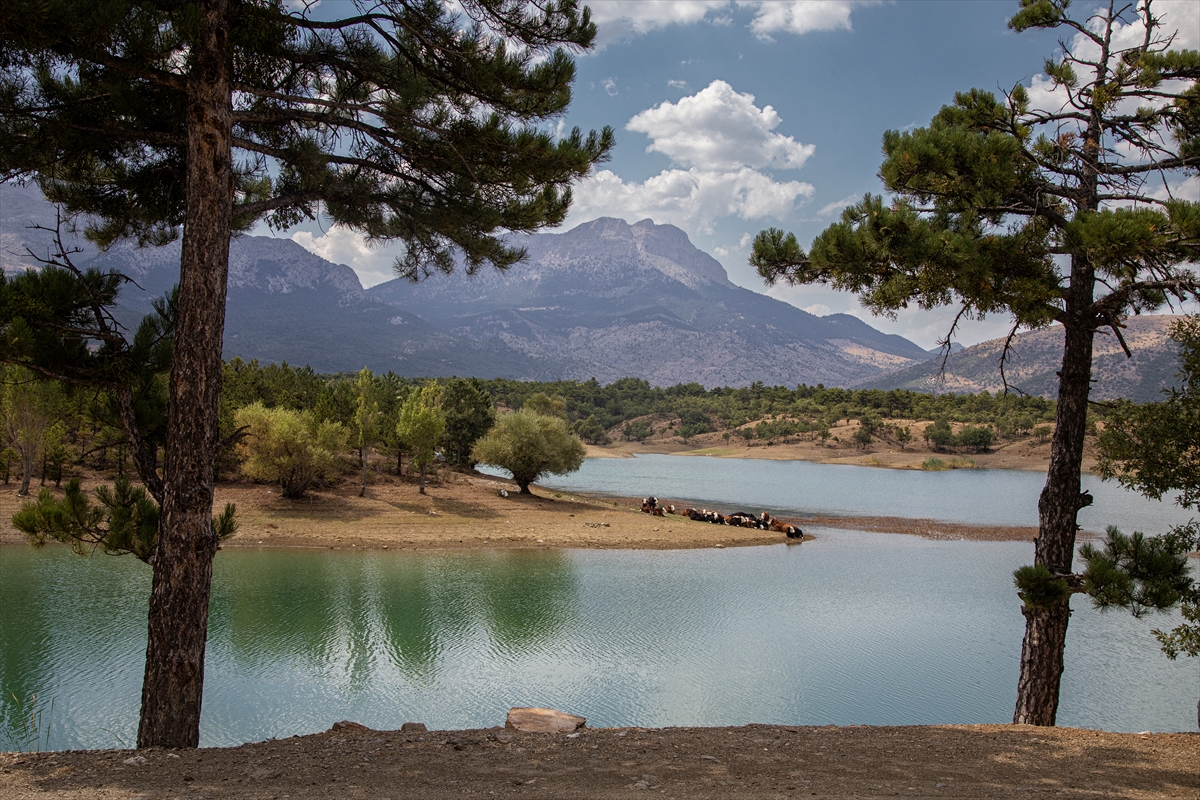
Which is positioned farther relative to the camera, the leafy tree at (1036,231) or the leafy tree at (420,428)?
the leafy tree at (420,428)

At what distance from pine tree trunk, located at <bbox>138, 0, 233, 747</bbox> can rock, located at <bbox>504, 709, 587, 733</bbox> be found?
3109mm

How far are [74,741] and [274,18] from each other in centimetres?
918

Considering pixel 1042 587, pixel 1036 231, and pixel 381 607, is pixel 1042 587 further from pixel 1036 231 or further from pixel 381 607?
pixel 381 607

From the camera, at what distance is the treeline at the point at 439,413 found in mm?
24188

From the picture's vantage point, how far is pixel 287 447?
26.7m

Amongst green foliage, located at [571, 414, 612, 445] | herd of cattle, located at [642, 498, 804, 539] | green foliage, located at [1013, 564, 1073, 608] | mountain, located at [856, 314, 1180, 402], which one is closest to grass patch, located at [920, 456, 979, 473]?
mountain, located at [856, 314, 1180, 402]

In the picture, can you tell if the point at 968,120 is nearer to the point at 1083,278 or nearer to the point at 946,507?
the point at 1083,278

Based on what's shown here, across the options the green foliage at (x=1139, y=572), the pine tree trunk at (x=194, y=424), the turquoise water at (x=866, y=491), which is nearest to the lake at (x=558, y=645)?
the pine tree trunk at (x=194, y=424)

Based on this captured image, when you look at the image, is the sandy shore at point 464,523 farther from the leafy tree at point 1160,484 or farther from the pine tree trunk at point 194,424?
the leafy tree at point 1160,484

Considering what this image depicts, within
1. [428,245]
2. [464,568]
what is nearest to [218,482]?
[464,568]

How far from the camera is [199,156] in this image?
632 centimetres

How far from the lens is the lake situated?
36.5 ft

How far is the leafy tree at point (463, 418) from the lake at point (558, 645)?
56.0ft

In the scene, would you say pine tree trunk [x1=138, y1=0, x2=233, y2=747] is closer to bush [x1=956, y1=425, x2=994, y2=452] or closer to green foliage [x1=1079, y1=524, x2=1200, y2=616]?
green foliage [x1=1079, y1=524, x2=1200, y2=616]
